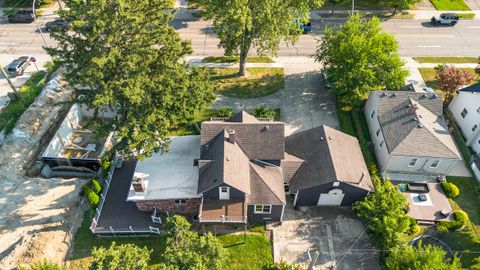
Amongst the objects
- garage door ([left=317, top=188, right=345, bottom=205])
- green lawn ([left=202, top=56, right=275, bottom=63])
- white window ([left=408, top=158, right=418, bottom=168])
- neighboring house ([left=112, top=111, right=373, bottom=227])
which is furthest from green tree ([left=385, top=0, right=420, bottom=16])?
garage door ([left=317, top=188, right=345, bottom=205])

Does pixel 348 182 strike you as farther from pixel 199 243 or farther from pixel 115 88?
pixel 115 88

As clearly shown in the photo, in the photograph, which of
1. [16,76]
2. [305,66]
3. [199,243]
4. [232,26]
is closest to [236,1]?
[232,26]

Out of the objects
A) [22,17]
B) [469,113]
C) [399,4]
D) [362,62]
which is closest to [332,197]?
[362,62]

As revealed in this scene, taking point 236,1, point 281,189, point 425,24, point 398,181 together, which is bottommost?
point 398,181

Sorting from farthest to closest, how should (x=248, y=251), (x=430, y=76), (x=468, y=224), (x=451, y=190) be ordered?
(x=430, y=76), (x=451, y=190), (x=468, y=224), (x=248, y=251)

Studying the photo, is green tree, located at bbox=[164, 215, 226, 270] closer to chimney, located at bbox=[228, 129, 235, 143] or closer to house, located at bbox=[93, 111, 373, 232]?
house, located at bbox=[93, 111, 373, 232]

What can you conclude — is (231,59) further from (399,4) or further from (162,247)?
(162,247)
